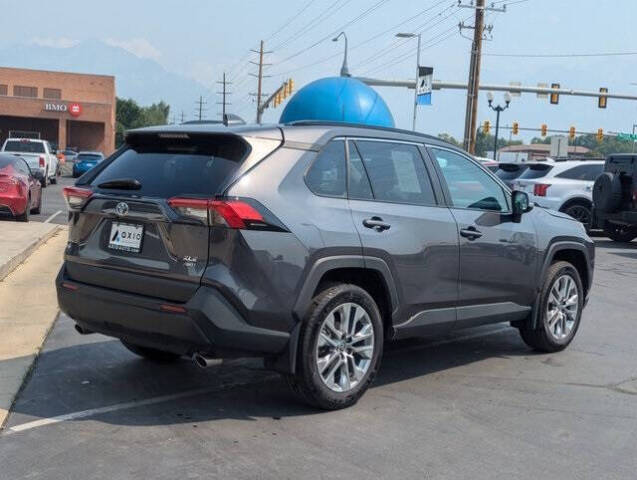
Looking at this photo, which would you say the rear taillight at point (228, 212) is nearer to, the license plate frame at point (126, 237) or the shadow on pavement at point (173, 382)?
the license plate frame at point (126, 237)

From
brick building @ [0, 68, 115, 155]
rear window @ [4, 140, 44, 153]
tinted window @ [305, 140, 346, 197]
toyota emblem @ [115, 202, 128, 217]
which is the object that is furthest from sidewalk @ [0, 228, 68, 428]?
brick building @ [0, 68, 115, 155]

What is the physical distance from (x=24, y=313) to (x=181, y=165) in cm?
370

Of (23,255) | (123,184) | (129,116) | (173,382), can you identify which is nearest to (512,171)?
(23,255)

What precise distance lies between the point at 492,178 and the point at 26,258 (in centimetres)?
772

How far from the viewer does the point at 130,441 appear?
4547 mm

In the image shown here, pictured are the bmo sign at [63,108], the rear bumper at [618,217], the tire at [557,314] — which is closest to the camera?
the tire at [557,314]

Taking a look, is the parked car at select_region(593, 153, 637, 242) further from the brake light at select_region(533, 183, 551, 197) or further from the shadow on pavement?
the shadow on pavement

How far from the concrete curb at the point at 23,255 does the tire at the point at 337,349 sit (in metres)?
5.98

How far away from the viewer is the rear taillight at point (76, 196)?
5.34 meters

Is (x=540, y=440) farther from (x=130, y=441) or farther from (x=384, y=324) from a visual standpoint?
(x=130, y=441)

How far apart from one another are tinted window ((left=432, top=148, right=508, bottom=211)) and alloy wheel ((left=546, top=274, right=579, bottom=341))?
1.05m

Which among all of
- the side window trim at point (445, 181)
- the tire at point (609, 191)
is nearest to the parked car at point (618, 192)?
the tire at point (609, 191)

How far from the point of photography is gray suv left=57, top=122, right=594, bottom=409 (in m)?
4.70

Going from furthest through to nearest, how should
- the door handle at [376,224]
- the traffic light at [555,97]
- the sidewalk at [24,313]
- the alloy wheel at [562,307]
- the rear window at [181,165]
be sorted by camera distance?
the traffic light at [555,97]
the alloy wheel at [562,307]
the sidewalk at [24,313]
the door handle at [376,224]
the rear window at [181,165]
